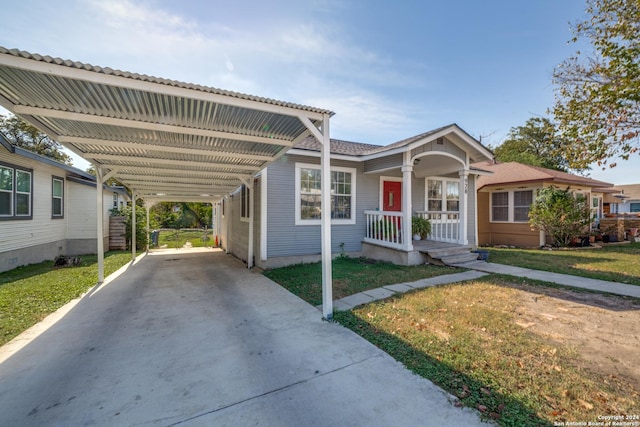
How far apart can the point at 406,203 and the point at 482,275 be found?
2.39 metres

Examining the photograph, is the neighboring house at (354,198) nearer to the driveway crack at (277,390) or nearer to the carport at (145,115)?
the carport at (145,115)

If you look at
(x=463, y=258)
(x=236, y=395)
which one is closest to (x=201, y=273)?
(x=236, y=395)

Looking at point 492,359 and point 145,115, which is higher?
point 145,115

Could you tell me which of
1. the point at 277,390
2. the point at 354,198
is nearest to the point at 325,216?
the point at 277,390

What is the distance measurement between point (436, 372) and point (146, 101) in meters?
4.62

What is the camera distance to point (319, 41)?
709 centimetres

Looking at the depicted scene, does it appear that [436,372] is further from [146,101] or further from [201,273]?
[201,273]

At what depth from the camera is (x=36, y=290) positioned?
532 centimetres

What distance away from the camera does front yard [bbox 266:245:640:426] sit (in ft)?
7.05

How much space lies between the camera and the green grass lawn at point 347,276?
17.3ft

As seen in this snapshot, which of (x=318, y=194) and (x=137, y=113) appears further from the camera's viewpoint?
(x=318, y=194)

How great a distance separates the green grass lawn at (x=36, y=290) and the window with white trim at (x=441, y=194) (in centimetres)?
1020

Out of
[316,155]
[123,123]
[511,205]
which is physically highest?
[316,155]

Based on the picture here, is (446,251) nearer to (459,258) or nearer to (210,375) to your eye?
(459,258)
